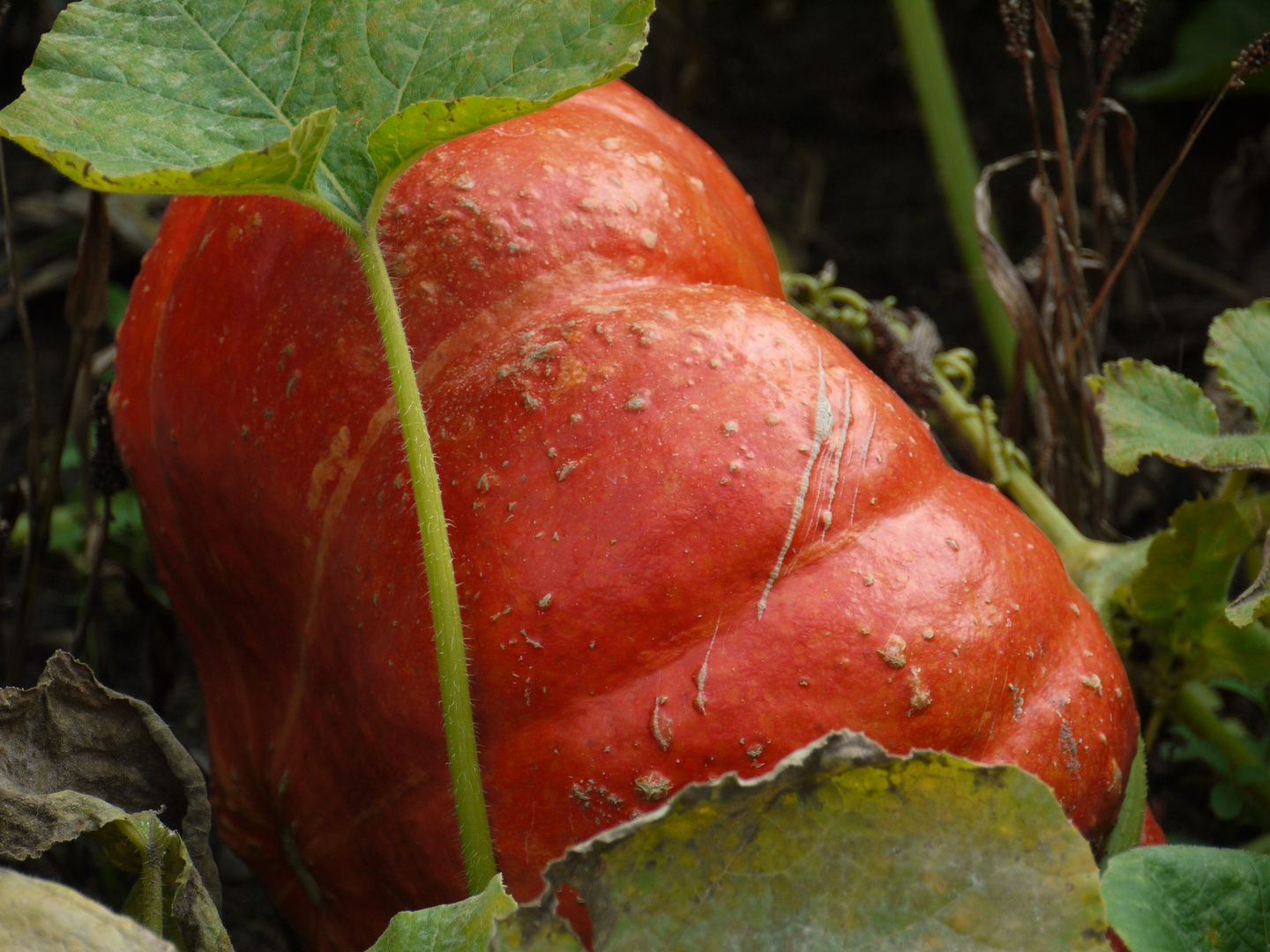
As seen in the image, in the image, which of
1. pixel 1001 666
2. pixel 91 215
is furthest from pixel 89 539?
pixel 1001 666

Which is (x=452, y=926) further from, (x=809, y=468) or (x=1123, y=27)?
(x=1123, y=27)

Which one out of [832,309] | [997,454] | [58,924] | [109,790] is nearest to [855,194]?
[832,309]

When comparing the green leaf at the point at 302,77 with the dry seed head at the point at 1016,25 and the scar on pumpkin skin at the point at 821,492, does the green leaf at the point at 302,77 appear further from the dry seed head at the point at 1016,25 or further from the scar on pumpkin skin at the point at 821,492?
the dry seed head at the point at 1016,25

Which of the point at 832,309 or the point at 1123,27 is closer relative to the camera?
the point at 1123,27

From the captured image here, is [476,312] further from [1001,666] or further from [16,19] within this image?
[16,19]

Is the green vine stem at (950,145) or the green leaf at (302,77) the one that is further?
the green vine stem at (950,145)

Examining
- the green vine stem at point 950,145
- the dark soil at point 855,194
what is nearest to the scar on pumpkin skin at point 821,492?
the dark soil at point 855,194
